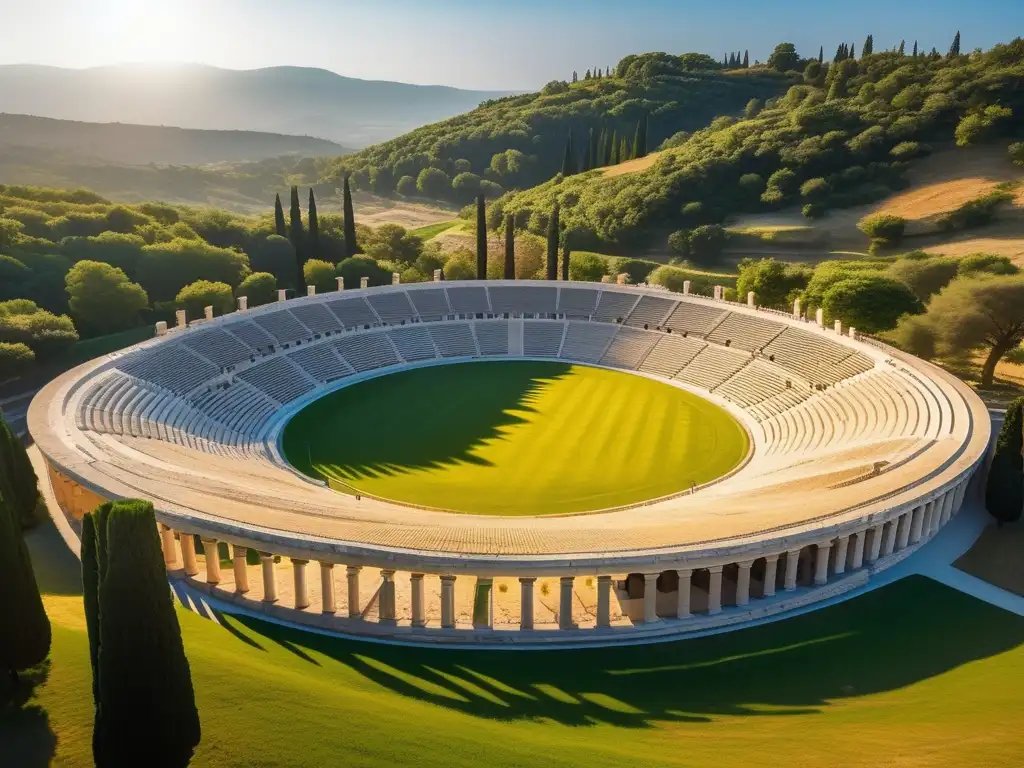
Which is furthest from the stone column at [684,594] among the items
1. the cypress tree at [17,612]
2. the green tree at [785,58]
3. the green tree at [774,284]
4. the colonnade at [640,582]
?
the green tree at [785,58]

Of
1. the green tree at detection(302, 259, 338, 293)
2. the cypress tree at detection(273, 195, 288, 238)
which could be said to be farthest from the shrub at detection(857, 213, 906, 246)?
the cypress tree at detection(273, 195, 288, 238)

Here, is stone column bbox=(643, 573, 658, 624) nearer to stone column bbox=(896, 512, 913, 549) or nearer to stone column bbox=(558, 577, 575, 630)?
stone column bbox=(558, 577, 575, 630)

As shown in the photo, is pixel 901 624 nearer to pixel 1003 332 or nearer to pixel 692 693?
pixel 692 693

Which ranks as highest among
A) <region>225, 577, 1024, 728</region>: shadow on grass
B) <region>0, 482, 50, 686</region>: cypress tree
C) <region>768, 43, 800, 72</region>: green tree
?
<region>768, 43, 800, 72</region>: green tree

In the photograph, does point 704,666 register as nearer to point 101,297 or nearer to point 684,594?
point 684,594

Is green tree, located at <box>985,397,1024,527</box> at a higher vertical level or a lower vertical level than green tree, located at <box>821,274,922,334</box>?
lower

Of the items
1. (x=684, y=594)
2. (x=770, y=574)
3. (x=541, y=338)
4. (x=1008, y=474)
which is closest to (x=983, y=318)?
(x=1008, y=474)
